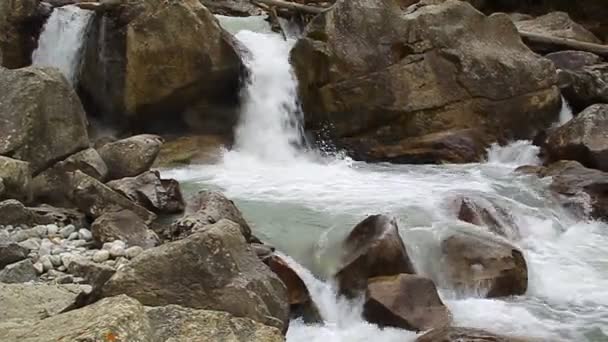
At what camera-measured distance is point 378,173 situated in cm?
1056

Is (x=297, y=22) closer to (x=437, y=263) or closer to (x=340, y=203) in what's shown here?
(x=340, y=203)

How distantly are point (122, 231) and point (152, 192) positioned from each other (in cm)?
130

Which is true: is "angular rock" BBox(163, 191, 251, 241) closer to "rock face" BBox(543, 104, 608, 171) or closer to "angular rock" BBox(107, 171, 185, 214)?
"angular rock" BBox(107, 171, 185, 214)

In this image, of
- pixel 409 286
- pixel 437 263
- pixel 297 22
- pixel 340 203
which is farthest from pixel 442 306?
pixel 297 22

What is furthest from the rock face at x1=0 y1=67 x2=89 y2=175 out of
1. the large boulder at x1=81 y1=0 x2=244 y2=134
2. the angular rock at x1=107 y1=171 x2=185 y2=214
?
the large boulder at x1=81 y1=0 x2=244 y2=134

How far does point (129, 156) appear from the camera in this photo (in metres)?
8.43

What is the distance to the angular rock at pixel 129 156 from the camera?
8.34 m

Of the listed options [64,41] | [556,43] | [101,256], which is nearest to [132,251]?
[101,256]

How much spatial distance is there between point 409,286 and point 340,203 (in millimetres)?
2648

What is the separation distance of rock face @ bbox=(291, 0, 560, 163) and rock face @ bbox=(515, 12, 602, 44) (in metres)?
3.17

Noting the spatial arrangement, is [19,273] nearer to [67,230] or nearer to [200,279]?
[67,230]

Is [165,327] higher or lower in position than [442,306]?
higher

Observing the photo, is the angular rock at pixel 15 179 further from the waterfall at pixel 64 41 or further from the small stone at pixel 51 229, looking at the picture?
the waterfall at pixel 64 41

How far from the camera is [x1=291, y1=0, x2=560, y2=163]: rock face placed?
445 inches
